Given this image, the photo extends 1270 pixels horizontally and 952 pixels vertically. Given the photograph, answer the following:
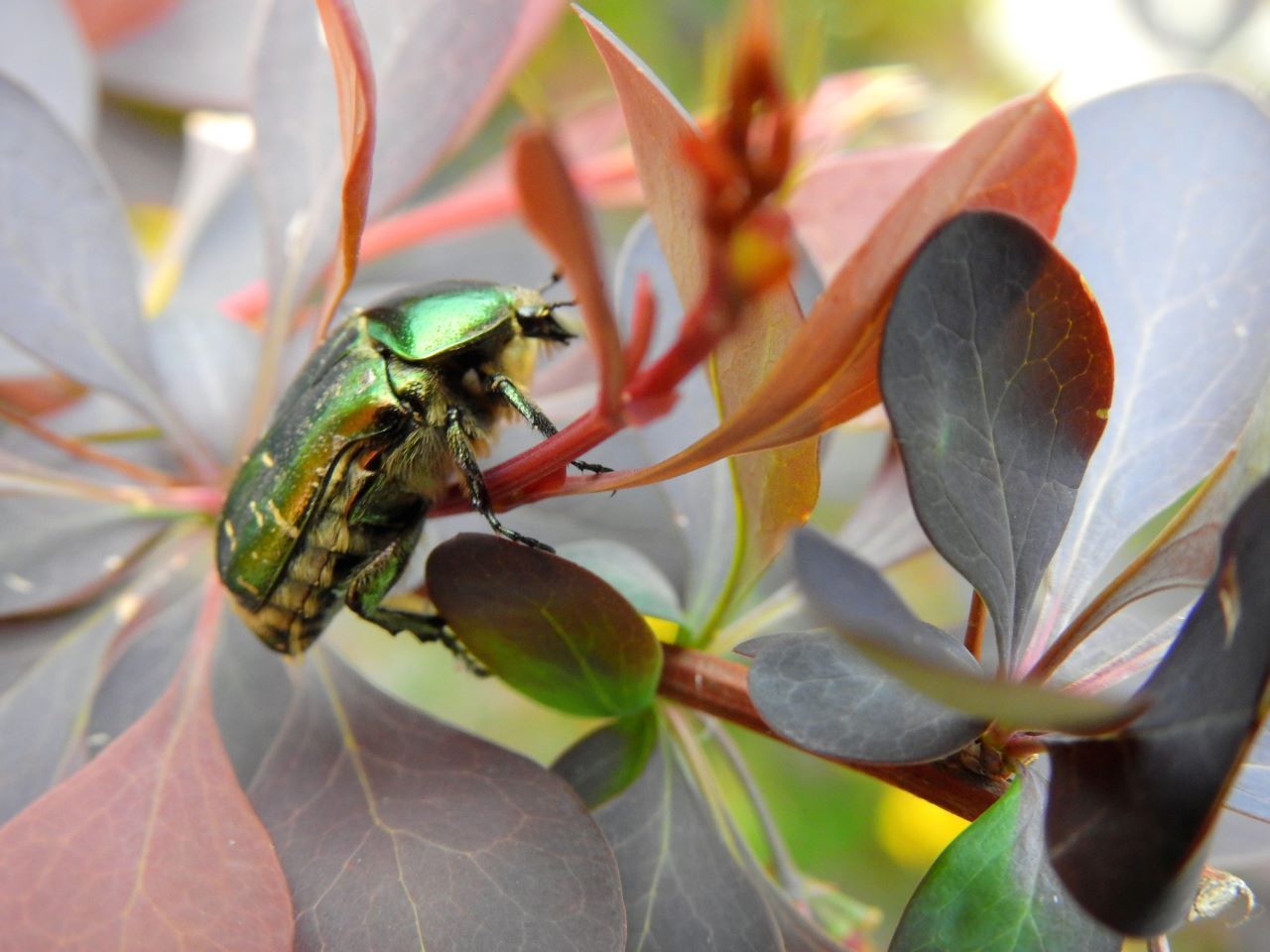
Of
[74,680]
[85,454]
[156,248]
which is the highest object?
[85,454]

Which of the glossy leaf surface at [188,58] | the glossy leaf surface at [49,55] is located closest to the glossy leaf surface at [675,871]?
the glossy leaf surface at [49,55]

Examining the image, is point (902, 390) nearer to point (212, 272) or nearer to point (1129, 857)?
point (1129, 857)

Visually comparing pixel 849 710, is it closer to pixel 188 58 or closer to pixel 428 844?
pixel 428 844

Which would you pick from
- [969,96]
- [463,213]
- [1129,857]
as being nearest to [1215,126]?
[1129,857]

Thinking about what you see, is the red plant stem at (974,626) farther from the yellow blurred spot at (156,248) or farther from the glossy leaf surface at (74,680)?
the yellow blurred spot at (156,248)

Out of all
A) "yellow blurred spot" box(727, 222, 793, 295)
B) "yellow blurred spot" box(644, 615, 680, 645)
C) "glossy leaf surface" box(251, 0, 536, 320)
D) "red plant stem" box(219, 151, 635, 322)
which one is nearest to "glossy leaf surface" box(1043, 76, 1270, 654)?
"yellow blurred spot" box(644, 615, 680, 645)

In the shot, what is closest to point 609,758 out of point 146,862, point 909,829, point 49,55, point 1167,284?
point 146,862

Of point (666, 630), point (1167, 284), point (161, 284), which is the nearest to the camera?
point (1167, 284)

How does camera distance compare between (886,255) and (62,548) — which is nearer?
(886,255)
